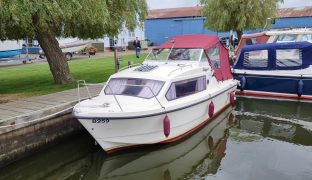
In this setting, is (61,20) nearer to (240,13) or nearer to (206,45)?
(206,45)

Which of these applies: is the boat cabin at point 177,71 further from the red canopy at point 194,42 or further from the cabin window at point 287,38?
the cabin window at point 287,38

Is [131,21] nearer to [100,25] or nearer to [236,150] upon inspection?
[100,25]

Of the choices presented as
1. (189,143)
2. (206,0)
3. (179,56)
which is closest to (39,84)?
(179,56)

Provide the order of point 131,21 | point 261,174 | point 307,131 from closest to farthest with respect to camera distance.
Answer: point 261,174 → point 307,131 → point 131,21

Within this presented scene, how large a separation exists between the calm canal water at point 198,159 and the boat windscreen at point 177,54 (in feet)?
7.84

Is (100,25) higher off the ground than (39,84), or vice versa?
(100,25)

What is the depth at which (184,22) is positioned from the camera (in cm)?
4809

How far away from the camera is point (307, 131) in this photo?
37.5ft

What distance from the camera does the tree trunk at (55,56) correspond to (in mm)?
13891

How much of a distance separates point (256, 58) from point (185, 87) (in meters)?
6.87

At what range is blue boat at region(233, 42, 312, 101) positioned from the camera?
49.4 ft

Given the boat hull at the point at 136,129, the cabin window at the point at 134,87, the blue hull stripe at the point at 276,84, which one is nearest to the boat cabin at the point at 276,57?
the blue hull stripe at the point at 276,84

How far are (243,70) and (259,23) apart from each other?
11.9 metres

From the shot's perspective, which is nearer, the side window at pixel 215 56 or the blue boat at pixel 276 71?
the side window at pixel 215 56
